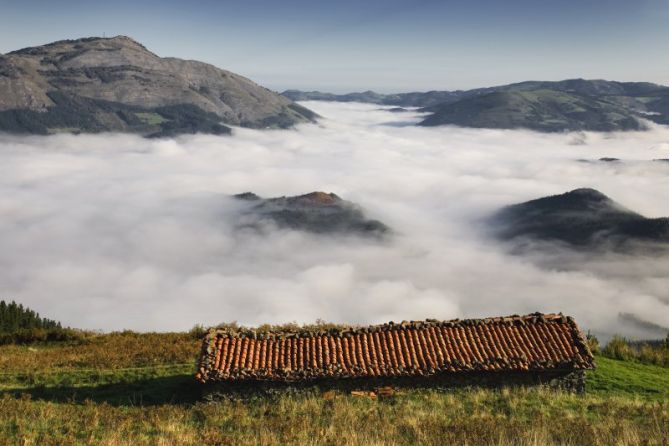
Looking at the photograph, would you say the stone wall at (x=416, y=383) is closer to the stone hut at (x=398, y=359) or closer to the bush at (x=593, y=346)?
the stone hut at (x=398, y=359)

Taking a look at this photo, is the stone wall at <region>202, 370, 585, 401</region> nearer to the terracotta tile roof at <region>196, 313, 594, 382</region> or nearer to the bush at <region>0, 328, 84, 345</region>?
the terracotta tile roof at <region>196, 313, 594, 382</region>

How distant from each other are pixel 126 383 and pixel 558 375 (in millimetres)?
16650

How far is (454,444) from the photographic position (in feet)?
41.2

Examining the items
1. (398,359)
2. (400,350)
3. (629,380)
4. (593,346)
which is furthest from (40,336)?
(629,380)

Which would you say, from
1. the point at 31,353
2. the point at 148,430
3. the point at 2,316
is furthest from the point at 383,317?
the point at 148,430

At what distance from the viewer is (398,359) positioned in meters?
20.2

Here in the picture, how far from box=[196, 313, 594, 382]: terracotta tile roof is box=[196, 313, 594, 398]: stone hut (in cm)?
4

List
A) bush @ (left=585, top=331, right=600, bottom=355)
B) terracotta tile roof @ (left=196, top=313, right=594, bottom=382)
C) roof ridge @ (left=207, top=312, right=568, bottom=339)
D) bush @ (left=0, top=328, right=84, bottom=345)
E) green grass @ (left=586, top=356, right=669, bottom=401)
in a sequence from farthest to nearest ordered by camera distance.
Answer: bush @ (left=0, top=328, right=84, bottom=345), bush @ (left=585, top=331, right=600, bottom=355), roof ridge @ (left=207, top=312, right=568, bottom=339), green grass @ (left=586, top=356, right=669, bottom=401), terracotta tile roof @ (left=196, top=313, right=594, bottom=382)

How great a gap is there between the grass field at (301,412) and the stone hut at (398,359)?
0.68 meters

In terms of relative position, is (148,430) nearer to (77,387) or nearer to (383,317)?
(77,387)

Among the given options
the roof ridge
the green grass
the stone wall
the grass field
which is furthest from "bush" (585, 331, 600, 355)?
the stone wall

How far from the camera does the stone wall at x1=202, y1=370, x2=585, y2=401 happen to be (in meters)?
19.2

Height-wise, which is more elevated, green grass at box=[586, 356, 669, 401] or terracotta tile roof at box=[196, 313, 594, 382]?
terracotta tile roof at box=[196, 313, 594, 382]

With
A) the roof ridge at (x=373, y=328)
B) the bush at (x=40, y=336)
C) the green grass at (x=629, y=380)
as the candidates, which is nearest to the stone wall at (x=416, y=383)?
the green grass at (x=629, y=380)
